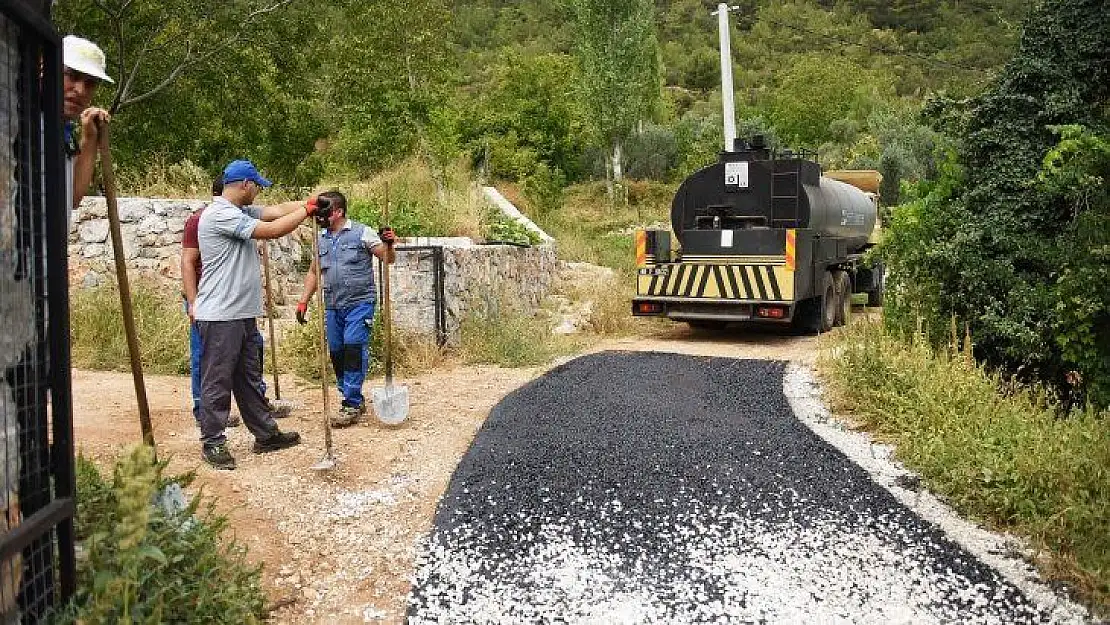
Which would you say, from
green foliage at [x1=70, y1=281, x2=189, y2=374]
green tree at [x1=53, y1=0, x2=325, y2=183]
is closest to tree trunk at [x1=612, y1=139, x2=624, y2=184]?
green tree at [x1=53, y1=0, x2=325, y2=183]

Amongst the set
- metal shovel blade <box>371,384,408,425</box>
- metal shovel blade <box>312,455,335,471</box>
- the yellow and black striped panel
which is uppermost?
the yellow and black striped panel

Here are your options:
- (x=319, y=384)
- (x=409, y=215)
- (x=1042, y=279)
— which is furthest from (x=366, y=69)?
Answer: (x=1042, y=279)

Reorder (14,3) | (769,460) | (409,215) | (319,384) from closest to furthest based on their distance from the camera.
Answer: (14,3) < (769,460) < (319,384) < (409,215)

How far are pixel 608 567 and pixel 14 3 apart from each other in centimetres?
314

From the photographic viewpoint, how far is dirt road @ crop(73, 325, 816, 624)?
3988mm

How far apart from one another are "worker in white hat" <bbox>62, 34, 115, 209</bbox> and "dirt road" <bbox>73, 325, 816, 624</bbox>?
1.52m

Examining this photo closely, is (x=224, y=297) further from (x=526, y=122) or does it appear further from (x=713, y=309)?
(x=526, y=122)

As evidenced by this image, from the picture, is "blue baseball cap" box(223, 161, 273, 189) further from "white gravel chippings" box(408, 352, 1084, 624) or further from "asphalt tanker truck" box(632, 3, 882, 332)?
"asphalt tanker truck" box(632, 3, 882, 332)

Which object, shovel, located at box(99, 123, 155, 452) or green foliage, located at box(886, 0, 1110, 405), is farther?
green foliage, located at box(886, 0, 1110, 405)

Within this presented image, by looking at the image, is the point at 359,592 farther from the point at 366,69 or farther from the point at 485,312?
the point at 366,69

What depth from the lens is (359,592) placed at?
155 inches

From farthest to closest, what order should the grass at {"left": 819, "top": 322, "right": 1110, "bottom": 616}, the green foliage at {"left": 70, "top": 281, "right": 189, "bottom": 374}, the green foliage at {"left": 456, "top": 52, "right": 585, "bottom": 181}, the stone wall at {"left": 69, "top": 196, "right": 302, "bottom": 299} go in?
the green foliage at {"left": 456, "top": 52, "right": 585, "bottom": 181} → the stone wall at {"left": 69, "top": 196, "right": 302, "bottom": 299} → the green foliage at {"left": 70, "top": 281, "right": 189, "bottom": 374} → the grass at {"left": 819, "top": 322, "right": 1110, "bottom": 616}

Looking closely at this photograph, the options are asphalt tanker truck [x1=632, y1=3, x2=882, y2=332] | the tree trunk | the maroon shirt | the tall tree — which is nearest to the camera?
the maroon shirt

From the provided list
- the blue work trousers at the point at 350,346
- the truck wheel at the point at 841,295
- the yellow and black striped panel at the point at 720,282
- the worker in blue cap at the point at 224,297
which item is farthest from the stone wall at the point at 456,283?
the truck wheel at the point at 841,295
